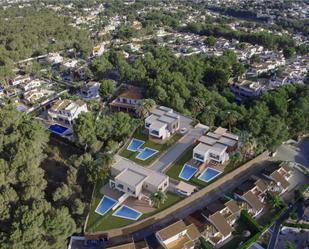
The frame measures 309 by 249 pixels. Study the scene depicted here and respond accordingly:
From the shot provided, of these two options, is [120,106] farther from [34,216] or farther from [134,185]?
[34,216]

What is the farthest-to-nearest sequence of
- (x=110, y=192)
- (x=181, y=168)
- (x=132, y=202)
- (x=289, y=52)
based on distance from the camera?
1. (x=289, y=52)
2. (x=181, y=168)
3. (x=110, y=192)
4. (x=132, y=202)

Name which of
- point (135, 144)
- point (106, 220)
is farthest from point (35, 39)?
point (106, 220)

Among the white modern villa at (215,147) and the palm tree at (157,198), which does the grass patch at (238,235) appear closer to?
the palm tree at (157,198)

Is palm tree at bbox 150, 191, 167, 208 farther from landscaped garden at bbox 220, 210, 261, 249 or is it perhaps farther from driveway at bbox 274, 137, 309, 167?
driveway at bbox 274, 137, 309, 167

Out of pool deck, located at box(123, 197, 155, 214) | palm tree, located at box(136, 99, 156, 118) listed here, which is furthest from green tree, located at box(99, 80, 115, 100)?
pool deck, located at box(123, 197, 155, 214)

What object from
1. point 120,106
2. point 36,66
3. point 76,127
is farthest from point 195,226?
point 36,66

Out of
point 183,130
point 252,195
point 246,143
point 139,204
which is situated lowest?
point 252,195

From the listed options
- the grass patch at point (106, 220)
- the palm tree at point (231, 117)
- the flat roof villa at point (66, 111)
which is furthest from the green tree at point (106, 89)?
Result: the grass patch at point (106, 220)

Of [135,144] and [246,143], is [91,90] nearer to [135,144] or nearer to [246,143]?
[135,144]
